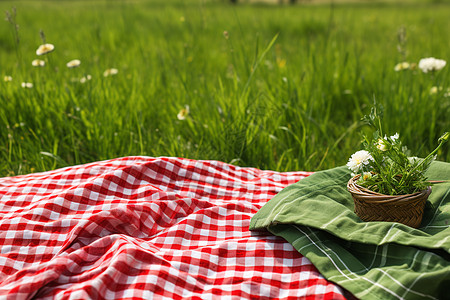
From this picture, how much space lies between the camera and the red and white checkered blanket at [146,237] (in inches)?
51.4

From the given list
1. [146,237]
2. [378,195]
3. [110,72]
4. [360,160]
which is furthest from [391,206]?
[110,72]

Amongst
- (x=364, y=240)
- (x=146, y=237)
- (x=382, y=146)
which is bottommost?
(x=146, y=237)

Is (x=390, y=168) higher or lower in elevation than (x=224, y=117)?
higher

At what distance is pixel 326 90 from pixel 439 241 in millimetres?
1873

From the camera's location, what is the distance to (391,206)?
4.55ft

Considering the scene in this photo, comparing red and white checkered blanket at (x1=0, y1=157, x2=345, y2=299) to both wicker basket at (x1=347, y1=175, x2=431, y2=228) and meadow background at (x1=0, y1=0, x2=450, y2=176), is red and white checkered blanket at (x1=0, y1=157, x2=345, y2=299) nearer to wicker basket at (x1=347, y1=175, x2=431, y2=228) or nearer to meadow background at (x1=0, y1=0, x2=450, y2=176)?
wicker basket at (x1=347, y1=175, x2=431, y2=228)

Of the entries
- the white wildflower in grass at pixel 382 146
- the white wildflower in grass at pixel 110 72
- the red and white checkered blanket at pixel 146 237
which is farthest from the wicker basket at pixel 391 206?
the white wildflower in grass at pixel 110 72

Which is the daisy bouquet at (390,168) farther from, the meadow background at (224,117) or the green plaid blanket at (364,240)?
the meadow background at (224,117)

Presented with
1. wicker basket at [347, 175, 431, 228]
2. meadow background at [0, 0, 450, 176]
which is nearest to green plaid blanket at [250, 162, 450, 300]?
wicker basket at [347, 175, 431, 228]

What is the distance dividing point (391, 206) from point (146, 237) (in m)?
0.81

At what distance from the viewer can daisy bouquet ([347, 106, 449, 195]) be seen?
1.39 metres

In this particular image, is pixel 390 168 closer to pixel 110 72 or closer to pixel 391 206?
pixel 391 206

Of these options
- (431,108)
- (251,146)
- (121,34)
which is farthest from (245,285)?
(121,34)

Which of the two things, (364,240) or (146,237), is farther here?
(146,237)
